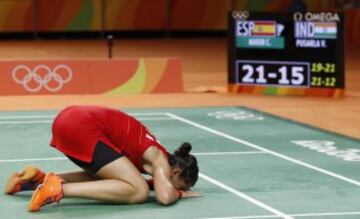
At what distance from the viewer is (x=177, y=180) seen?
798cm

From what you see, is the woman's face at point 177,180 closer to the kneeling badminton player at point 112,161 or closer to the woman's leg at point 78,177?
the kneeling badminton player at point 112,161

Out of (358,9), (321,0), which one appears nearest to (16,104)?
(358,9)

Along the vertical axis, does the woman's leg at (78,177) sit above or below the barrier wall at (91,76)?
below

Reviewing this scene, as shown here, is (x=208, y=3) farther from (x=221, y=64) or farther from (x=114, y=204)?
(x=114, y=204)

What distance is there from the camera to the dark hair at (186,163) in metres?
7.85

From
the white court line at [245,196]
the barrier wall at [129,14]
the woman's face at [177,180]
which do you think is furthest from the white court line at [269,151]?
the barrier wall at [129,14]

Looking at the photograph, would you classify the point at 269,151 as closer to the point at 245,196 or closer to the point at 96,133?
the point at 245,196

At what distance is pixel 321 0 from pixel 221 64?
298 inches

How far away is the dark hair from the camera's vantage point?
785 centimetres

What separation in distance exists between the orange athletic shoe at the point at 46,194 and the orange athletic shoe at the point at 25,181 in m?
0.57

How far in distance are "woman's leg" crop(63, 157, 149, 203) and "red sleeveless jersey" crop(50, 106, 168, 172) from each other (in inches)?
5.5

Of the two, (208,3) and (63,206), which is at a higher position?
(208,3)

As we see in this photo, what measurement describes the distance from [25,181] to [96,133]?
0.85 metres

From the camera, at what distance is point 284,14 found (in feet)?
51.6
